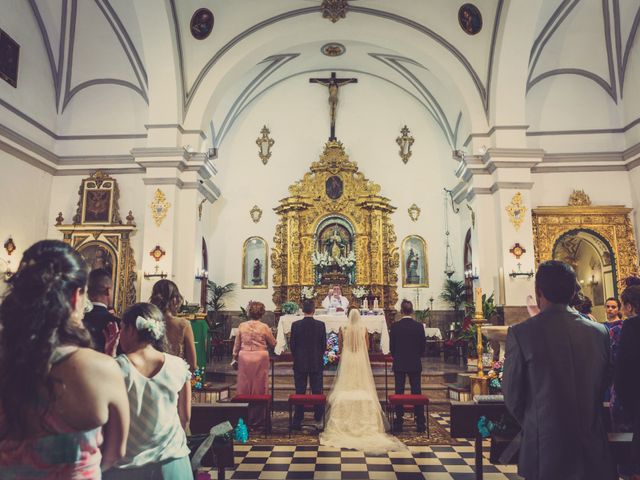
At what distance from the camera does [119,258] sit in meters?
12.2

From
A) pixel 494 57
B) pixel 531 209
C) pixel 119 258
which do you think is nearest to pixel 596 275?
pixel 531 209

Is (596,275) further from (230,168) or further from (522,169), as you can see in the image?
(230,168)

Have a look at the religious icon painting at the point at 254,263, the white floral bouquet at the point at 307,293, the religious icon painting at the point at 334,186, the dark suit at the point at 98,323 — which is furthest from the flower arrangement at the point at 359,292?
the dark suit at the point at 98,323

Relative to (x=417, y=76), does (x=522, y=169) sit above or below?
below

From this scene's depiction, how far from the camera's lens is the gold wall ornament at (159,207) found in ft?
36.9

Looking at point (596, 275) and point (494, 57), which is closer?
point (494, 57)

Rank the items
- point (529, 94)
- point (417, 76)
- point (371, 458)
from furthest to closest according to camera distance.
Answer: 1. point (417, 76)
2. point (529, 94)
3. point (371, 458)

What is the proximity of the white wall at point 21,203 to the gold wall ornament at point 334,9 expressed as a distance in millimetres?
7690

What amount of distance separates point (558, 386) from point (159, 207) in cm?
1010

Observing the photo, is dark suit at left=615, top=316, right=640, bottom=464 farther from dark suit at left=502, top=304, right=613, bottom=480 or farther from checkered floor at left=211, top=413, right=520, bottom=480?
checkered floor at left=211, top=413, right=520, bottom=480

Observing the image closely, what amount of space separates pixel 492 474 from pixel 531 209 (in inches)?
318

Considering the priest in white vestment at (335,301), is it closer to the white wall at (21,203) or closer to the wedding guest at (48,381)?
the white wall at (21,203)

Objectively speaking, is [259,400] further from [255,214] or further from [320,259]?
[255,214]

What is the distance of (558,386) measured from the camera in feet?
8.11
